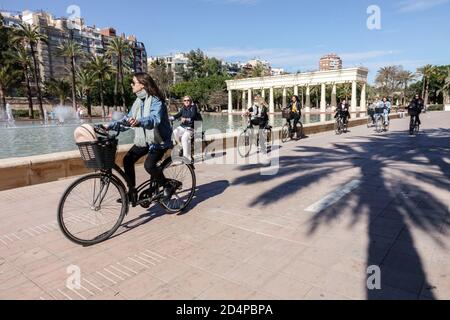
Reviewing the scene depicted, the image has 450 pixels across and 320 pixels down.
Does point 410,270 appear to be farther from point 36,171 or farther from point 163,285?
point 36,171

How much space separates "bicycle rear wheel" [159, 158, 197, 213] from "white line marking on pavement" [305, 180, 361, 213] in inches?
68.8

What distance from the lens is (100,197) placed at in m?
3.90

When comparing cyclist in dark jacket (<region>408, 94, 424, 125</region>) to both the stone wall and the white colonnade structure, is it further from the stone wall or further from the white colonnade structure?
the white colonnade structure

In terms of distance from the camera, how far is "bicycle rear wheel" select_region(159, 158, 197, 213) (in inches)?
185

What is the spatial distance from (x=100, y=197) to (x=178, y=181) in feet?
3.92

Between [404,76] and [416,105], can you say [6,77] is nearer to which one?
[416,105]

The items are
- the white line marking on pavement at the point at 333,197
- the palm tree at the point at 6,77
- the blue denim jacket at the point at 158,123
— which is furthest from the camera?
the palm tree at the point at 6,77

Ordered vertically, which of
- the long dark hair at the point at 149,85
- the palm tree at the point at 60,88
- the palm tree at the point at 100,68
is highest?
the palm tree at the point at 100,68

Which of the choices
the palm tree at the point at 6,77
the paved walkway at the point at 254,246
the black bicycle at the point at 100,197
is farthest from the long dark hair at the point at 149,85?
the palm tree at the point at 6,77

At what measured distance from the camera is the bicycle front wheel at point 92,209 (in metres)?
3.64

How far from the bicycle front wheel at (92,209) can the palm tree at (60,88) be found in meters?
67.0

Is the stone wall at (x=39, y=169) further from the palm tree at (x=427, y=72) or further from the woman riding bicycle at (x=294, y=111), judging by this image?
the palm tree at (x=427, y=72)
